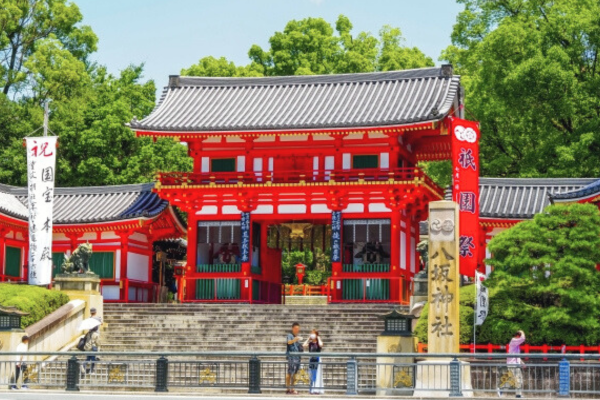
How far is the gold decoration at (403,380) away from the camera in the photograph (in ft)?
78.6

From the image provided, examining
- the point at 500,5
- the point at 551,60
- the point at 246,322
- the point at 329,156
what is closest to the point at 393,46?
the point at 500,5

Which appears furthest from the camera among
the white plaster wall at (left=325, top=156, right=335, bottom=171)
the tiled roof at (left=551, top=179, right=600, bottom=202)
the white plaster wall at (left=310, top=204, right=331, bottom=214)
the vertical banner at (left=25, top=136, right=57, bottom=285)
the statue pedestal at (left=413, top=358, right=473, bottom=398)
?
the white plaster wall at (left=325, top=156, right=335, bottom=171)

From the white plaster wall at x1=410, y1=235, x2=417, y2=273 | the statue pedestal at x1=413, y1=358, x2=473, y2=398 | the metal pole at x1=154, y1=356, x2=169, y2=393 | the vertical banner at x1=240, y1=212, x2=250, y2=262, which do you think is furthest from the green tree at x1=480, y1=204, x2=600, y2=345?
the vertical banner at x1=240, y1=212, x2=250, y2=262

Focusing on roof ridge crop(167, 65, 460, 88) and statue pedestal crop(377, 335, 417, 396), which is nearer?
statue pedestal crop(377, 335, 417, 396)

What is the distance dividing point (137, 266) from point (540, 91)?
741 inches

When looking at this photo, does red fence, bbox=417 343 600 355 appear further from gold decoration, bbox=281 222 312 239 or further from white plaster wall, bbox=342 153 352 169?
gold decoration, bbox=281 222 312 239

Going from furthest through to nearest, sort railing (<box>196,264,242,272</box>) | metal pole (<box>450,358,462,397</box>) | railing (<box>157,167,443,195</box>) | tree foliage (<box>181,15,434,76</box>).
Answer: tree foliage (<box>181,15,434,76</box>) → railing (<box>196,264,242,272</box>) → railing (<box>157,167,443,195</box>) → metal pole (<box>450,358,462,397</box>)

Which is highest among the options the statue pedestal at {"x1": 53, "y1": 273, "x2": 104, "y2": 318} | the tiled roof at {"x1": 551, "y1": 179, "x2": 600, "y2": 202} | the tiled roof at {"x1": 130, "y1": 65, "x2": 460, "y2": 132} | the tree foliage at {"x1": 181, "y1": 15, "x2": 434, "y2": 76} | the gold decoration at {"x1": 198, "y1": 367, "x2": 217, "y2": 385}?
the tree foliage at {"x1": 181, "y1": 15, "x2": 434, "y2": 76}

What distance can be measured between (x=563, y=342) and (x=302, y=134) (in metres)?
15.6

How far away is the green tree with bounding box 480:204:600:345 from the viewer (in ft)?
95.1

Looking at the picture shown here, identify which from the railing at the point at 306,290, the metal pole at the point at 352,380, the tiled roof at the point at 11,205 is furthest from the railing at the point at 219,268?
the metal pole at the point at 352,380

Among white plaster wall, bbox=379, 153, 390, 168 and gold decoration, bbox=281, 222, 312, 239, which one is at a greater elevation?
white plaster wall, bbox=379, 153, 390, 168

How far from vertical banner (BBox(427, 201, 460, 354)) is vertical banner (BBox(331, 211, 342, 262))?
46.4ft

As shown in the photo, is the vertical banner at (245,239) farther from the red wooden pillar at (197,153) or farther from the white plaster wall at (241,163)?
the red wooden pillar at (197,153)
